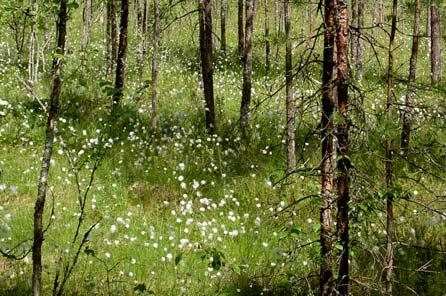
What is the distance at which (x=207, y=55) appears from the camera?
11844 mm

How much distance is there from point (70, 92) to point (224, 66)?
869 centimetres

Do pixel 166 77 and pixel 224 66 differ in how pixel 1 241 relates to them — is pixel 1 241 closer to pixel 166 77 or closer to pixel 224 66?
pixel 166 77

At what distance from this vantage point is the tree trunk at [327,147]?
4406 millimetres

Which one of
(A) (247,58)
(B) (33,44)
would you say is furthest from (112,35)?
(B) (33,44)

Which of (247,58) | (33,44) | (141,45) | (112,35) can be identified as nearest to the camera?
(33,44)

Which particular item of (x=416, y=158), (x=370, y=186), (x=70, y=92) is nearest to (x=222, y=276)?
(x=370, y=186)

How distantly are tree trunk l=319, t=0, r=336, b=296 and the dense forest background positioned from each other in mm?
15

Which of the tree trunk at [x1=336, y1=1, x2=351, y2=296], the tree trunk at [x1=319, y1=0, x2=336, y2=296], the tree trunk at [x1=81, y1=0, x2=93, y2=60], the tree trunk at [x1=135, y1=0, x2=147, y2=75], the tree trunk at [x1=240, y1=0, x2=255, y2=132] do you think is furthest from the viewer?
the tree trunk at [x1=135, y1=0, x2=147, y2=75]

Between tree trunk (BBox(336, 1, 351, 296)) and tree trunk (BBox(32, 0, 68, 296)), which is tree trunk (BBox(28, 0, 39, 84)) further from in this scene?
tree trunk (BBox(336, 1, 351, 296))

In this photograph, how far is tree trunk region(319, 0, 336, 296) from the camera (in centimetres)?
441

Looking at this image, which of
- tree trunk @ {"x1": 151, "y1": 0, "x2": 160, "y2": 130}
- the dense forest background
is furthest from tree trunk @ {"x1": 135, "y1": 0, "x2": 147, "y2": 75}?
the dense forest background

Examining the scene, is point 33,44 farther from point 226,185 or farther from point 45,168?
point 45,168

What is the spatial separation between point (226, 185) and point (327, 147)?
211 inches

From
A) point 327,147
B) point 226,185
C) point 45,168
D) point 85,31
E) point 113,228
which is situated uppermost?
point 85,31
